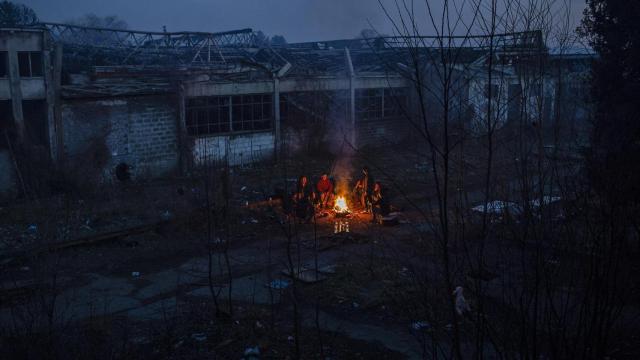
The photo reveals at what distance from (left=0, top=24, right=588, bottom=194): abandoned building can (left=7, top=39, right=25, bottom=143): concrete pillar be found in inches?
1.0

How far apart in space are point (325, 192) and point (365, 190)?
3.22ft

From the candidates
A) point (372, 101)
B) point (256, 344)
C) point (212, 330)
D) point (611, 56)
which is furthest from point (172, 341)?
point (372, 101)

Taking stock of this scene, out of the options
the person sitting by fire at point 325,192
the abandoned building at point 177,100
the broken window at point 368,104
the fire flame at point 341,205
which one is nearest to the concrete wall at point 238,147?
the abandoned building at point 177,100

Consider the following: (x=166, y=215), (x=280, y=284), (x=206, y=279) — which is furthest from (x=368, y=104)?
(x=280, y=284)

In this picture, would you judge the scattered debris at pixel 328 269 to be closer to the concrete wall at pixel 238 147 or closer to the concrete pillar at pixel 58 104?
the concrete pillar at pixel 58 104

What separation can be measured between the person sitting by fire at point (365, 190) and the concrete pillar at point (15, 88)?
28.3ft

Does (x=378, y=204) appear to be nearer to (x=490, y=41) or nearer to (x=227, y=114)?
(x=227, y=114)

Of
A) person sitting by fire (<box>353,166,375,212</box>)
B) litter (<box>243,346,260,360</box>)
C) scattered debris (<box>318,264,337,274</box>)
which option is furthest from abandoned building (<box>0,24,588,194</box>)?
litter (<box>243,346,260,360</box>)

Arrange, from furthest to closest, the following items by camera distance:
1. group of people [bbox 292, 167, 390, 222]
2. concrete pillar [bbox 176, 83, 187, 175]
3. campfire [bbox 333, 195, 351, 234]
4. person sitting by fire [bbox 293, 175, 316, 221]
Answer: concrete pillar [bbox 176, 83, 187, 175] < group of people [bbox 292, 167, 390, 222] < campfire [bbox 333, 195, 351, 234] < person sitting by fire [bbox 293, 175, 316, 221]

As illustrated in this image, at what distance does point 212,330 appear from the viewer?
7.68 meters

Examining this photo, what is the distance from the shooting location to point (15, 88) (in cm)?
1519

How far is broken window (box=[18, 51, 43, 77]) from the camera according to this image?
50.3ft

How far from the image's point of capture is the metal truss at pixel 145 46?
21.0 m

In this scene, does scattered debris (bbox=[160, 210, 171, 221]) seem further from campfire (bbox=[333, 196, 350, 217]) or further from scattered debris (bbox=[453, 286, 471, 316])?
scattered debris (bbox=[453, 286, 471, 316])
